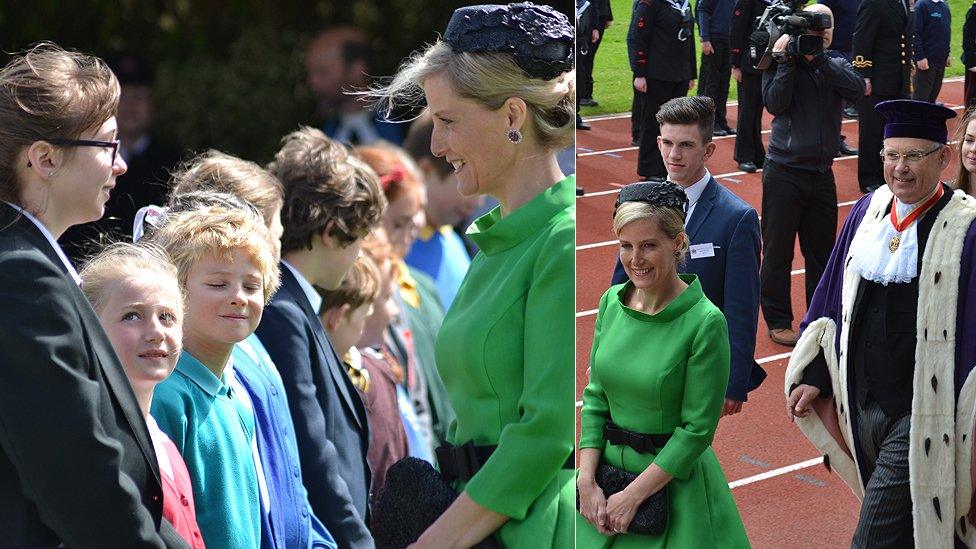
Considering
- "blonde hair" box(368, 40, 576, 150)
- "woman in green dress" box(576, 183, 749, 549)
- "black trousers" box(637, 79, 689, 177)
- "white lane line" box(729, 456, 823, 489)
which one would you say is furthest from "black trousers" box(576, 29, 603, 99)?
"white lane line" box(729, 456, 823, 489)

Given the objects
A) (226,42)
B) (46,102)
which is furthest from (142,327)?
(226,42)

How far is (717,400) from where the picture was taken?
261 cm

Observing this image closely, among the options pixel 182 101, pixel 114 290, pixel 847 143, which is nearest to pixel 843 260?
pixel 847 143

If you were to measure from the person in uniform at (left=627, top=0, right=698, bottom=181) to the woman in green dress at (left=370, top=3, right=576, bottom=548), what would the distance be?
3.35ft

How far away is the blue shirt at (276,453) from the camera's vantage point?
2090mm

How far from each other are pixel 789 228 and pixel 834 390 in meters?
0.42

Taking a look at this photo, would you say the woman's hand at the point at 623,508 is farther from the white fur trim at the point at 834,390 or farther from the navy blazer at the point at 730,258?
the white fur trim at the point at 834,390

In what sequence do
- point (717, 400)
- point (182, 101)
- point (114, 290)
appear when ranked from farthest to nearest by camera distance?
1. point (717, 400)
2. point (182, 101)
3. point (114, 290)

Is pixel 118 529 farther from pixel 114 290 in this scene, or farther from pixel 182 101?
pixel 182 101

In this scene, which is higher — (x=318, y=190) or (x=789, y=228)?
(x=318, y=190)

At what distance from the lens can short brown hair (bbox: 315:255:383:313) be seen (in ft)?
8.95

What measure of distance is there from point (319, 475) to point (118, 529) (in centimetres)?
77

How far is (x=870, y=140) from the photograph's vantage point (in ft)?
9.57

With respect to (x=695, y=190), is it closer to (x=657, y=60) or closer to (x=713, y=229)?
(x=713, y=229)
